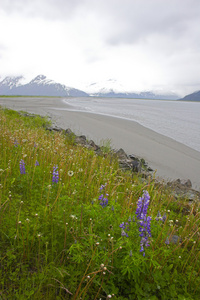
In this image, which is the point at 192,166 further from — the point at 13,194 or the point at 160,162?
the point at 13,194

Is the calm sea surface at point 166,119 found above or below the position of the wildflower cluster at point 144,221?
above

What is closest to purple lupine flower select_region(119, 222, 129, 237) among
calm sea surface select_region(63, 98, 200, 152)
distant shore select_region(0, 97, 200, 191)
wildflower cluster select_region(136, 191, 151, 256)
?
wildflower cluster select_region(136, 191, 151, 256)

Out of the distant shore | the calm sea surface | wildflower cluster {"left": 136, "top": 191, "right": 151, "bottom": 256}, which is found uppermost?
the calm sea surface

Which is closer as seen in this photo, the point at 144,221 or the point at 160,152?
the point at 144,221

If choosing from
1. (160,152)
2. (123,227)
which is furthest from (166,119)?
(123,227)

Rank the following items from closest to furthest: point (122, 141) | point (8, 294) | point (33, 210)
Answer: point (8, 294)
point (33, 210)
point (122, 141)

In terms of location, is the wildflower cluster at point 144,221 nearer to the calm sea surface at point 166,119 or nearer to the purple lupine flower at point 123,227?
the purple lupine flower at point 123,227

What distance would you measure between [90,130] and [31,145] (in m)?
12.3

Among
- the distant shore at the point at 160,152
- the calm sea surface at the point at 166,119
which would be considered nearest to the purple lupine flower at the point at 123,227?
the distant shore at the point at 160,152

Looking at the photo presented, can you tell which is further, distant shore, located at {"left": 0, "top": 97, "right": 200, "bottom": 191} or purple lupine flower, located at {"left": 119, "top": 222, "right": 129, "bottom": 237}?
distant shore, located at {"left": 0, "top": 97, "right": 200, "bottom": 191}

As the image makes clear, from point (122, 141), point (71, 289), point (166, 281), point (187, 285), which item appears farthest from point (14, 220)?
point (122, 141)

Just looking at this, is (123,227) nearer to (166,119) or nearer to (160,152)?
(160,152)

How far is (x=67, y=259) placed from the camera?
2.84 metres

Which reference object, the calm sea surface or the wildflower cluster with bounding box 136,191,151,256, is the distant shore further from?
the wildflower cluster with bounding box 136,191,151,256
